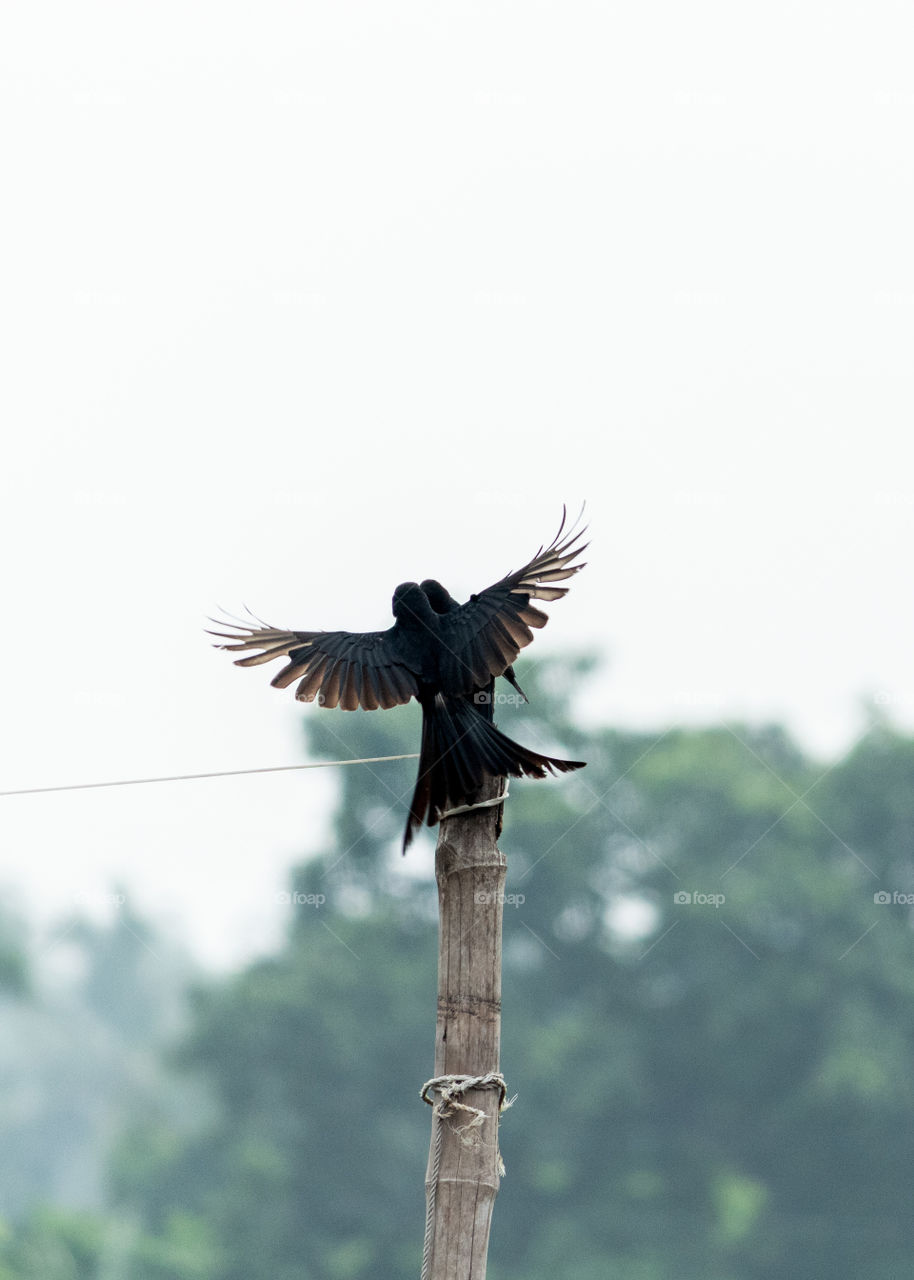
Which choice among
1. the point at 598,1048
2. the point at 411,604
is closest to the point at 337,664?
the point at 411,604

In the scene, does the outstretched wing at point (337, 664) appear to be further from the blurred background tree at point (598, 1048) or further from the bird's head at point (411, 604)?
the blurred background tree at point (598, 1048)

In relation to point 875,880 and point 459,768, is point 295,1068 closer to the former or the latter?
point 875,880

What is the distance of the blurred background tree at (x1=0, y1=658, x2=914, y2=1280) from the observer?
3706cm

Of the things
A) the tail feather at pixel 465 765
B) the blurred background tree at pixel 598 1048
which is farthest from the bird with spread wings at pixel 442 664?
the blurred background tree at pixel 598 1048

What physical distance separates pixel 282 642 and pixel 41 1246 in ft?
116

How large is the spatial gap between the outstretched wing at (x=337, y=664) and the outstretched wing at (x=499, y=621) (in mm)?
197

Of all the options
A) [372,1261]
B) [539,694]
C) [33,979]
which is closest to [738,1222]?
[372,1261]

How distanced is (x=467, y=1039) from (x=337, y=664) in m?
1.45

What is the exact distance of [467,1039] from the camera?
5.02m

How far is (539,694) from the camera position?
144ft

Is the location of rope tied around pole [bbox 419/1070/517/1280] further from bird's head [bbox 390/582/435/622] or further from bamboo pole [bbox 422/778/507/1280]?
bird's head [bbox 390/582/435/622]

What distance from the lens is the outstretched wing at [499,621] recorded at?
17.6 ft

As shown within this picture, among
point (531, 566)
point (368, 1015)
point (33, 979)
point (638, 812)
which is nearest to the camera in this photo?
point (531, 566)

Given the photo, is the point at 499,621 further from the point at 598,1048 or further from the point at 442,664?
the point at 598,1048
